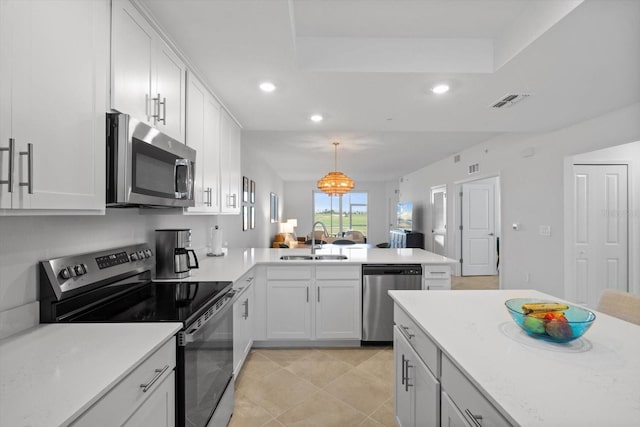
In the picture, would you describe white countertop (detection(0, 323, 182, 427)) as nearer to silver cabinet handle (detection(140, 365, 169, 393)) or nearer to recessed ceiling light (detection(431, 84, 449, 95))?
silver cabinet handle (detection(140, 365, 169, 393))

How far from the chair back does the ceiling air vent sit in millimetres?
1799

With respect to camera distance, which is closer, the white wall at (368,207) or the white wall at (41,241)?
the white wall at (41,241)


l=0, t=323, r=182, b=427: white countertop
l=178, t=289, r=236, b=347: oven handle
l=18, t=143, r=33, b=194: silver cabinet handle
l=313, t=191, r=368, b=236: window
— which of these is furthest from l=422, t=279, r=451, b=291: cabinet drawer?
l=313, t=191, r=368, b=236: window

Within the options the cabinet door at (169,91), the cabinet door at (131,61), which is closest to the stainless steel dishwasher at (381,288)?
the cabinet door at (169,91)

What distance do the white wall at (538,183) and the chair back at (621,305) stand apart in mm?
2484

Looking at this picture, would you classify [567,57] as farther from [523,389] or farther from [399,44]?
[523,389]

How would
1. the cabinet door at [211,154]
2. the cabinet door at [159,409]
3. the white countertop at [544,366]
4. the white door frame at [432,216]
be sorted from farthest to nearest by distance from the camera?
the white door frame at [432,216] → the cabinet door at [211,154] → the cabinet door at [159,409] → the white countertop at [544,366]

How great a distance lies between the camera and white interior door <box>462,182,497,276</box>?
6473 mm

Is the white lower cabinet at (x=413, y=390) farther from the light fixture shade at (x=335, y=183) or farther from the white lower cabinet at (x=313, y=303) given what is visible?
the light fixture shade at (x=335, y=183)

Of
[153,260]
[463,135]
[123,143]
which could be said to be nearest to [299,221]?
[463,135]

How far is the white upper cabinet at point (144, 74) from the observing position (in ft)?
4.50

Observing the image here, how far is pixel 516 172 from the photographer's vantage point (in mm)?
4680

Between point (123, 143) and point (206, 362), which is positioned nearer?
point (123, 143)

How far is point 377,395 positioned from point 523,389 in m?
1.76
